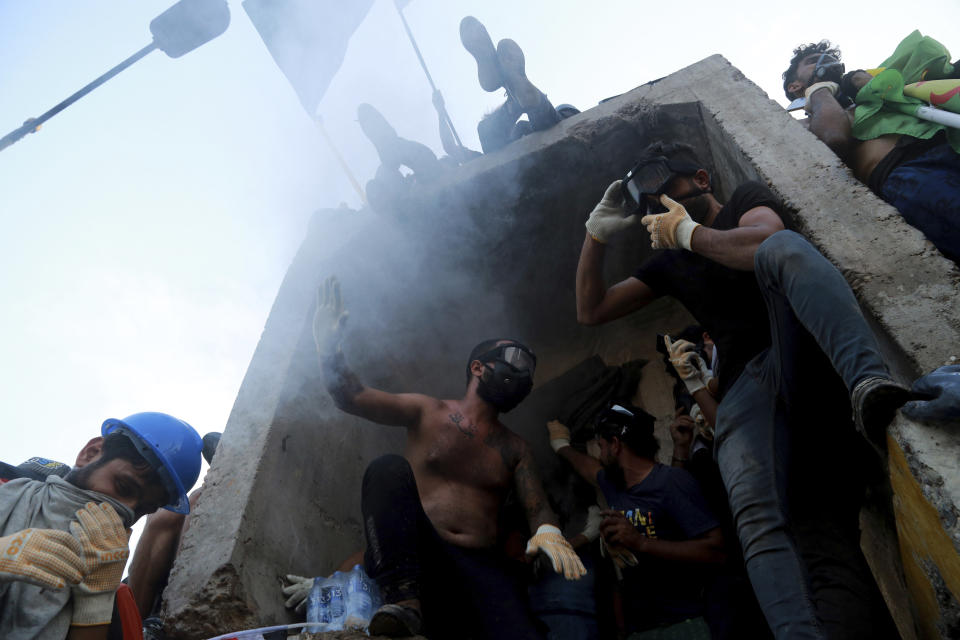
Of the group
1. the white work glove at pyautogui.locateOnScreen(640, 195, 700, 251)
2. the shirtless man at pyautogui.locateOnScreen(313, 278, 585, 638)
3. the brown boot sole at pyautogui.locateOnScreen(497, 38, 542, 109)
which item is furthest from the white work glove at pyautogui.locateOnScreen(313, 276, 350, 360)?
the brown boot sole at pyautogui.locateOnScreen(497, 38, 542, 109)

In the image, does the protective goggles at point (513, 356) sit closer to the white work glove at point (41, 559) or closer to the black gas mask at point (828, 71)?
the white work glove at point (41, 559)

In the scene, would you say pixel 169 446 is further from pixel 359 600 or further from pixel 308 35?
pixel 308 35

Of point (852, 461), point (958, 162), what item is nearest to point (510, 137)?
point (958, 162)

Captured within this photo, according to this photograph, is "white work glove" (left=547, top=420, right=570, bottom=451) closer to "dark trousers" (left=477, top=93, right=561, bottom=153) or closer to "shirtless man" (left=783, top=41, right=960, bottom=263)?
"dark trousers" (left=477, top=93, right=561, bottom=153)

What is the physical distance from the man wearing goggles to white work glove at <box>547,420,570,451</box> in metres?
1.50

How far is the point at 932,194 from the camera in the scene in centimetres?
209

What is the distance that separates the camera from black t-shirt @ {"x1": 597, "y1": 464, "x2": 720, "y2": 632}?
2283 mm

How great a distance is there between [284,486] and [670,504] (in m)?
1.60

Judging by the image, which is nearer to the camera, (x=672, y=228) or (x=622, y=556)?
(x=672, y=228)

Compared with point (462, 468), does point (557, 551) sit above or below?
below

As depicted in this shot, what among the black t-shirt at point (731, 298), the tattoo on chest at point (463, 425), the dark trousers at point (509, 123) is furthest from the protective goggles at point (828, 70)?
the tattoo on chest at point (463, 425)

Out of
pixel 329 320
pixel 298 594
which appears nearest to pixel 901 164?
pixel 329 320

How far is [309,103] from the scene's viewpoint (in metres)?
5.11

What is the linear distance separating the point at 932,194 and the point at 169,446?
2.97 meters
